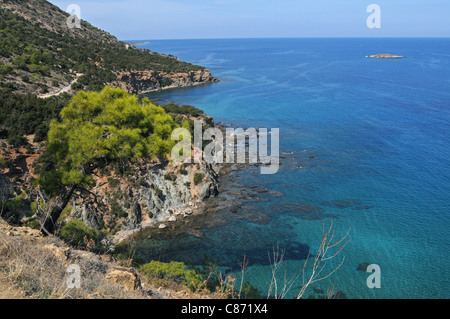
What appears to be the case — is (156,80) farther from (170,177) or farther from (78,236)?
(78,236)

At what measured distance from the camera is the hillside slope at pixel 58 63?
43469mm

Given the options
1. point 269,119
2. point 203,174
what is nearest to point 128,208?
point 203,174

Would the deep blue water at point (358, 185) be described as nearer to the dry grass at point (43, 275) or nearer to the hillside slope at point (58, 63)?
the dry grass at point (43, 275)

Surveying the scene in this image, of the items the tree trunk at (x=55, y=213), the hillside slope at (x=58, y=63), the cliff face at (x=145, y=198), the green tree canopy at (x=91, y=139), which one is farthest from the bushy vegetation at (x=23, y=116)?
the tree trunk at (x=55, y=213)

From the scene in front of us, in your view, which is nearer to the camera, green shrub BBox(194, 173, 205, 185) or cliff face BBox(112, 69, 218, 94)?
green shrub BBox(194, 173, 205, 185)

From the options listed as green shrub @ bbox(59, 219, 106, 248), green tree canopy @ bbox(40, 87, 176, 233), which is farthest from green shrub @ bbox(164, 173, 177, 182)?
green tree canopy @ bbox(40, 87, 176, 233)

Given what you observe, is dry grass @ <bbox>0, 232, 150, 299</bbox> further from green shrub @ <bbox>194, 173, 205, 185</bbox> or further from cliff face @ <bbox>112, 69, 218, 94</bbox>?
cliff face @ <bbox>112, 69, 218, 94</bbox>

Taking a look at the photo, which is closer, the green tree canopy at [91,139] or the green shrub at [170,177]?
the green tree canopy at [91,139]

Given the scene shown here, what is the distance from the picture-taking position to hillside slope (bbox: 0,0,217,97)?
43.5m

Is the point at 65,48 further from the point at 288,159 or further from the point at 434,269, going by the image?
the point at 434,269

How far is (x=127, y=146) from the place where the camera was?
1357 cm

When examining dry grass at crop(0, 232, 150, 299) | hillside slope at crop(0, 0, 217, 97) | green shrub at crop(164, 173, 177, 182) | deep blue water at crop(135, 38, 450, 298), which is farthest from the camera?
hillside slope at crop(0, 0, 217, 97)

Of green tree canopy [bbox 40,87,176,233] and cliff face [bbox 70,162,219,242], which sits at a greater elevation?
green tree canopy [bbox 40,87,176,233]

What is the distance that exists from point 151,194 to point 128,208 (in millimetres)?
2580
